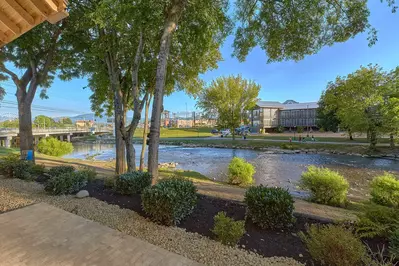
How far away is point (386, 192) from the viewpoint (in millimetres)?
4680

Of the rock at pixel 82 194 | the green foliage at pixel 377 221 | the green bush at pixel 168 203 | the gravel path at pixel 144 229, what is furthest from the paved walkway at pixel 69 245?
the green foliage at pixel 377 221

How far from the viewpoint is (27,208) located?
3885mm

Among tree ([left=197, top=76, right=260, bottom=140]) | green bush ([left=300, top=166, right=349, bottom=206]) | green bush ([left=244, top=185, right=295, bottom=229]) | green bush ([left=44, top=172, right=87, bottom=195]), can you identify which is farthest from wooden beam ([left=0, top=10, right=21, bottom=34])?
tree ([left=197, top=76, right=260, bottom=140])

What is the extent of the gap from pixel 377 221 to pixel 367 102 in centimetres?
2354

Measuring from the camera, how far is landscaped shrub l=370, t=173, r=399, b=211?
4.54m

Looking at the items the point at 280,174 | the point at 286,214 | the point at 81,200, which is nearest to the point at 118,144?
the point at 81,200

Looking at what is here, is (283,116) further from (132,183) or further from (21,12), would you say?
(21,12)

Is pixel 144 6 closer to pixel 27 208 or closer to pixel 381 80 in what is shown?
pixel 27 208

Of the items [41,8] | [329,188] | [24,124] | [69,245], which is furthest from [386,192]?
[24,124]

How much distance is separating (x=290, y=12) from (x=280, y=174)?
9164 millimetres

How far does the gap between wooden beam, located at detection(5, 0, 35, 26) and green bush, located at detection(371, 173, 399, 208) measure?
705 centimetres

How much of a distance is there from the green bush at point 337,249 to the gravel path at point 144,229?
1.06 feet

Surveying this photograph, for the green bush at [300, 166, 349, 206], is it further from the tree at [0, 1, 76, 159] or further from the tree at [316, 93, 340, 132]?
the tree at [316, 93, 340, 132]

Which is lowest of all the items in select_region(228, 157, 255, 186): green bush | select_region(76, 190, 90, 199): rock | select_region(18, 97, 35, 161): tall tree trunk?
select_region(228, 157, 255, 186): green bush
